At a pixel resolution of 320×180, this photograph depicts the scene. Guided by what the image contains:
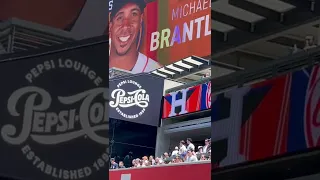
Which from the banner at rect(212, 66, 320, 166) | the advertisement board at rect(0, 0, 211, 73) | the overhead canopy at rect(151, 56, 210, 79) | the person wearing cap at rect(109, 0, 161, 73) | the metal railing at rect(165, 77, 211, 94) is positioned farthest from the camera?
the person wearing cap at rect(109, 0, 161, 73)

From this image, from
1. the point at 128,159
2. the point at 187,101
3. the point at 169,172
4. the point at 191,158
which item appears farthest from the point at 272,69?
the point at 128,159

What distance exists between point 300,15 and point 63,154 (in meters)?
3.17

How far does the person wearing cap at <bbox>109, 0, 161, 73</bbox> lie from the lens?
14.7 meters

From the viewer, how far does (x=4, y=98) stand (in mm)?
1074

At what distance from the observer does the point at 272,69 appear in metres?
3.77

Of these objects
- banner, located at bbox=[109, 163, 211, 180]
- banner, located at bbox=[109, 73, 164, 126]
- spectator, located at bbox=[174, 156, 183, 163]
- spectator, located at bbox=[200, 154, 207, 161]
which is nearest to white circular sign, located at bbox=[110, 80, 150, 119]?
banner, located at bbox=[109, 73, 164, 126]

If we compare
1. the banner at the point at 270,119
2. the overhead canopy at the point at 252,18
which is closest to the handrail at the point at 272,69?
the banner at the point at 270,119

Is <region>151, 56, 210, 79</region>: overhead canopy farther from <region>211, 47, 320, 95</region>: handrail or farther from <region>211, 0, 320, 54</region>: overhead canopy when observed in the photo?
<region>211, 47, 320, 95</region>: handrail

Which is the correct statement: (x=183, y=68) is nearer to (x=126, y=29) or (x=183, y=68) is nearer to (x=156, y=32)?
(x=156, y=32)

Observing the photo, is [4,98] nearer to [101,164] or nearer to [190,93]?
[101,164]

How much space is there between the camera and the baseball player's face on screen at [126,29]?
1481 centimetres

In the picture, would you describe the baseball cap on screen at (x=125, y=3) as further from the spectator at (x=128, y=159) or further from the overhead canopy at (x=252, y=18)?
the overhead canopy at (x=252, y=18)

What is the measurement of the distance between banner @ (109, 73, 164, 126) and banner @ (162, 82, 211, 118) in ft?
0.89

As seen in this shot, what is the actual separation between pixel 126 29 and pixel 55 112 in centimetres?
1426
